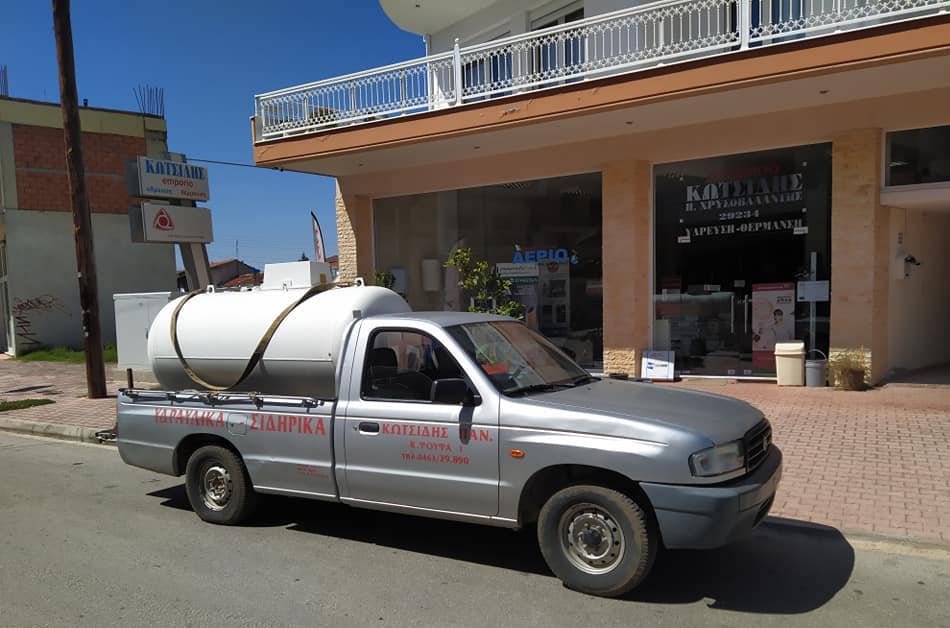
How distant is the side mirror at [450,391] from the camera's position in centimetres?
439

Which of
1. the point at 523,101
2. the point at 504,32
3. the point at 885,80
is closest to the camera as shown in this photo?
the point at 885,80

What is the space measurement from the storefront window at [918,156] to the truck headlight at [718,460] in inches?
332

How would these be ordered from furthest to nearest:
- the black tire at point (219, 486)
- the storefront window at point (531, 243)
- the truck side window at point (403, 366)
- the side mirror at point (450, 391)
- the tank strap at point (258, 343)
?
the storefront window at point (531, 243)
the black tire at point (219, 486)
the tank strap at point (258, 343)
the truck side window at point (403, 366)
the side mirror at point (450, 391)

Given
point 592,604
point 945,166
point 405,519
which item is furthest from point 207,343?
point 945,166

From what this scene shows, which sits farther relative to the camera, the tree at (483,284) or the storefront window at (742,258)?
the tree at (483,284)

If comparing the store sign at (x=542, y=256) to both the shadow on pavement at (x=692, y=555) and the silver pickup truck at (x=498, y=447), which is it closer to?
the silver pickup truck at (x=498, y=447)

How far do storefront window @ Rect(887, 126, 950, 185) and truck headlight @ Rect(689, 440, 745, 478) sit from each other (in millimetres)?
8433

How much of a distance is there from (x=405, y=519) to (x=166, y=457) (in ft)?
7.17

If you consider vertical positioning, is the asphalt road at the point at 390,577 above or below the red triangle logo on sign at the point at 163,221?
below

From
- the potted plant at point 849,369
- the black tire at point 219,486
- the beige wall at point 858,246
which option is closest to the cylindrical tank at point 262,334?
the black tire at point 219,486

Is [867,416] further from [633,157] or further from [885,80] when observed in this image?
[633,157]

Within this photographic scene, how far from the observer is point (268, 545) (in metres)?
5.19

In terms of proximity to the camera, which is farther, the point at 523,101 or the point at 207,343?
the point at 523,101

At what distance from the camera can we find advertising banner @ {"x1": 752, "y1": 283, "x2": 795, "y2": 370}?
1121cm
